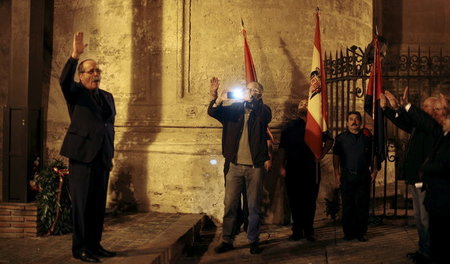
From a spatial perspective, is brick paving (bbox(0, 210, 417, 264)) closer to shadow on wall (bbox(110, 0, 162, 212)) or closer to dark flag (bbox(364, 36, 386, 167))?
shadow on wall (bbox(110, 0, 162, 212))

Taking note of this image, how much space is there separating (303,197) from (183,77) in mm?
2851

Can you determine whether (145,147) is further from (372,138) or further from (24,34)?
(372,138)

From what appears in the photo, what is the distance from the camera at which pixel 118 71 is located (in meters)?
8.60

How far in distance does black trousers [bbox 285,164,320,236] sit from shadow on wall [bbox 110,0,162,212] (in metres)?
2.48

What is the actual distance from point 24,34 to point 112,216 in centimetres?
291

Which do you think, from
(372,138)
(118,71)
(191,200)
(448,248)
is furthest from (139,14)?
(448,248)

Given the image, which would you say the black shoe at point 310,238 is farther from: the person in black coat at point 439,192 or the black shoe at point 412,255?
the person in black coat at point 439,192

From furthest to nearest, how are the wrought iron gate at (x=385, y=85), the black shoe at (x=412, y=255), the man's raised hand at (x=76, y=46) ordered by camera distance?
the wrought iron gate at (x=385, y=85) → the black shoe at (x=412, y=255) → the man's raised hand at (x=76, y=46)

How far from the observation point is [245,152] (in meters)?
6.23

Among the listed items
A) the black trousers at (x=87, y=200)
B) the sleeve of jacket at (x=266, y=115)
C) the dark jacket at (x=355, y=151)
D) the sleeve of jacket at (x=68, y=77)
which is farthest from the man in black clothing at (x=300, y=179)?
the sleeve of jacket at (x=68, y=77)

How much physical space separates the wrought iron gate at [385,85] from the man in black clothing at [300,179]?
1160mm

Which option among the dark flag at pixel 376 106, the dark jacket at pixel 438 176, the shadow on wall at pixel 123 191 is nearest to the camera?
the dark jacket at pixel 438 176

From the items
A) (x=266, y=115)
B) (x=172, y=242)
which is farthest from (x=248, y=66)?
(x=172, y=242)

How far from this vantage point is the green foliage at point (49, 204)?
20.3 ft
